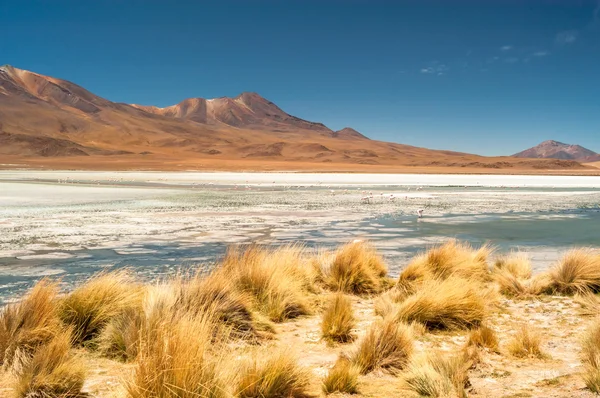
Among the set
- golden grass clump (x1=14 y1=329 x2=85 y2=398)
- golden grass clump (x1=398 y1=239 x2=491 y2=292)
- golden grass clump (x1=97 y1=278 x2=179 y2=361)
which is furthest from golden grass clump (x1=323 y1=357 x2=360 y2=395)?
golden grass clump (x1=398 y1=239 x2=491 y2=292)

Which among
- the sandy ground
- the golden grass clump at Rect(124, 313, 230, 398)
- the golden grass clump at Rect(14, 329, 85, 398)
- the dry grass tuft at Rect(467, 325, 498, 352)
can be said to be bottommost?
the sandy ground

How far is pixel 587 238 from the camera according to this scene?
1138 cm

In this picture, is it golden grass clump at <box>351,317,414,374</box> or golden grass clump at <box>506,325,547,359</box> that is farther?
golden grass clump at <box>506,325,547,359</box>

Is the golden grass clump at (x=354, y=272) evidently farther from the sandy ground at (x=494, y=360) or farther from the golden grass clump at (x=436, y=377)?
the golden grass clump at (x=436, y=377)

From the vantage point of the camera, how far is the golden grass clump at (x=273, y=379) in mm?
3318

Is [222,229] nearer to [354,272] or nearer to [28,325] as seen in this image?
[354,272]

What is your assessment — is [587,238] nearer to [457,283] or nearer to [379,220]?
[379,220]

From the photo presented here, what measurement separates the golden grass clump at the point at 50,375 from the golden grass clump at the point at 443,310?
9.32ft

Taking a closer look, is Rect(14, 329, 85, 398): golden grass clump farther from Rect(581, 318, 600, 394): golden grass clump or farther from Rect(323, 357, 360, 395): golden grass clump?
Rect(581, 318, 600, 394): golden grass clump

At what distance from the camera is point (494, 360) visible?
4.20 meters

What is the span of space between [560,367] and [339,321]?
1.78 metres

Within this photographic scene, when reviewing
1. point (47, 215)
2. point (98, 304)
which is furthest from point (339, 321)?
point (47, 215)

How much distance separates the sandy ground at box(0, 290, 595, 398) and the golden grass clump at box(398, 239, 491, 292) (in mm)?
1063

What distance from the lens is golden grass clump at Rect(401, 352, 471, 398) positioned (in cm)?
340
